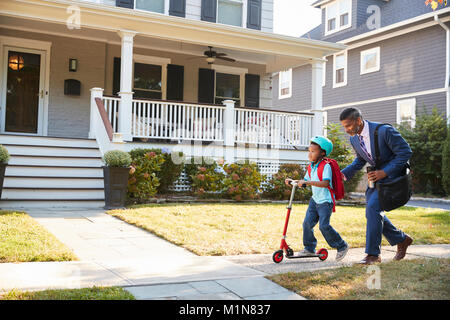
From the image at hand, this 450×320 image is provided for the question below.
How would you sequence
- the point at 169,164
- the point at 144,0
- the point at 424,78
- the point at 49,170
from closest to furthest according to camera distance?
the point at 49,170 < the point at 169,164 < the point at 144,0 < the point at 424,78

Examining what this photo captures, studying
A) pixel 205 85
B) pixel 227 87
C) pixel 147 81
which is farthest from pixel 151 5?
pixel 227 87

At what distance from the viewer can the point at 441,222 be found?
26.1 feet

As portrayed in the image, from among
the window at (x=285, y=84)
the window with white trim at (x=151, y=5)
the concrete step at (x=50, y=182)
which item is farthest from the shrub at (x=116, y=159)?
the window at (x=285, y=84)

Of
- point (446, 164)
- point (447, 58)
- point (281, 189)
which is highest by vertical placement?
point (447, 58)

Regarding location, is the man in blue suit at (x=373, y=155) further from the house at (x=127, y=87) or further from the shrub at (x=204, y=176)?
the house at (x=127, y=87)

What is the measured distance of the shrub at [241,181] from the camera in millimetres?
10045

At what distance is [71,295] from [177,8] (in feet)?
35.8

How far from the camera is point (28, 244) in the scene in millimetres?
4938

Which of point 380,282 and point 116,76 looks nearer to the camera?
point 380,282

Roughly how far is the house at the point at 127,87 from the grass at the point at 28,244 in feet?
8.43

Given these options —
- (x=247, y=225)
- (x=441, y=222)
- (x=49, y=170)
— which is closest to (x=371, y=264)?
(x=247, y=225)

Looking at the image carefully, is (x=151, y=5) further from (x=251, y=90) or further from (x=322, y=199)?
(x=322, y=199)

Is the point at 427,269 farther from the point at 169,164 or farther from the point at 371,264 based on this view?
the point at 169,164
